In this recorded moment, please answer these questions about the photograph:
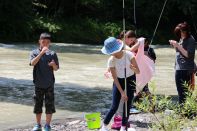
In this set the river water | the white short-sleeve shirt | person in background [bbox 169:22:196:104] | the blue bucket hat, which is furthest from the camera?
the river water

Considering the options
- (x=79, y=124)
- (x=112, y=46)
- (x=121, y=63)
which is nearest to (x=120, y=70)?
(x=121, y=63)

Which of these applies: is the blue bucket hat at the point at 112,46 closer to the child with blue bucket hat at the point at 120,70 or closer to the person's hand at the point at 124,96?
the child with blue bucket hat at the point at 120,70

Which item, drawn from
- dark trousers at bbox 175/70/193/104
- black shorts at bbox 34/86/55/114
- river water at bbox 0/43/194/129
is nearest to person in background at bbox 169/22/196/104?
dark trousers at bbox 175/70/193/104

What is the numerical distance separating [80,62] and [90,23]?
17634 mm

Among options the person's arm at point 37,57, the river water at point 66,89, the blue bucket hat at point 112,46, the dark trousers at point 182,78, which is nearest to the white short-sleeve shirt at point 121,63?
the blue bucket hat at point 112,46

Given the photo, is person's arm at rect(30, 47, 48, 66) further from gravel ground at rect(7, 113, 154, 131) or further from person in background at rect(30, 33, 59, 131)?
gravel ground at rect(7, 113, 154, 131)

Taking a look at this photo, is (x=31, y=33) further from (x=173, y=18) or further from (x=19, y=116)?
(x=19, y=116)

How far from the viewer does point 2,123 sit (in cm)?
772

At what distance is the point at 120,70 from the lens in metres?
6.68

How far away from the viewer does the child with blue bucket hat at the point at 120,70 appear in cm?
650

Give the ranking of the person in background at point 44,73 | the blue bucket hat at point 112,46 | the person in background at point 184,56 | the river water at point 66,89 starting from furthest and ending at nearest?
the river water at point 66,89, the person in background at point 184,56, the person in background at point 44,73, the blue bucket hat at point 112,46

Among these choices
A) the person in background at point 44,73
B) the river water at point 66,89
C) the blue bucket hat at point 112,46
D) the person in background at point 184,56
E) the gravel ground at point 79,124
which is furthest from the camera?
the river water at point 66,89

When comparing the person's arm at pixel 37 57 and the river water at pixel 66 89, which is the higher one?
the person's arm at pixel 37 57

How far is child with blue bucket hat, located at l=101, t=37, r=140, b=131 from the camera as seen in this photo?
6.50 m
